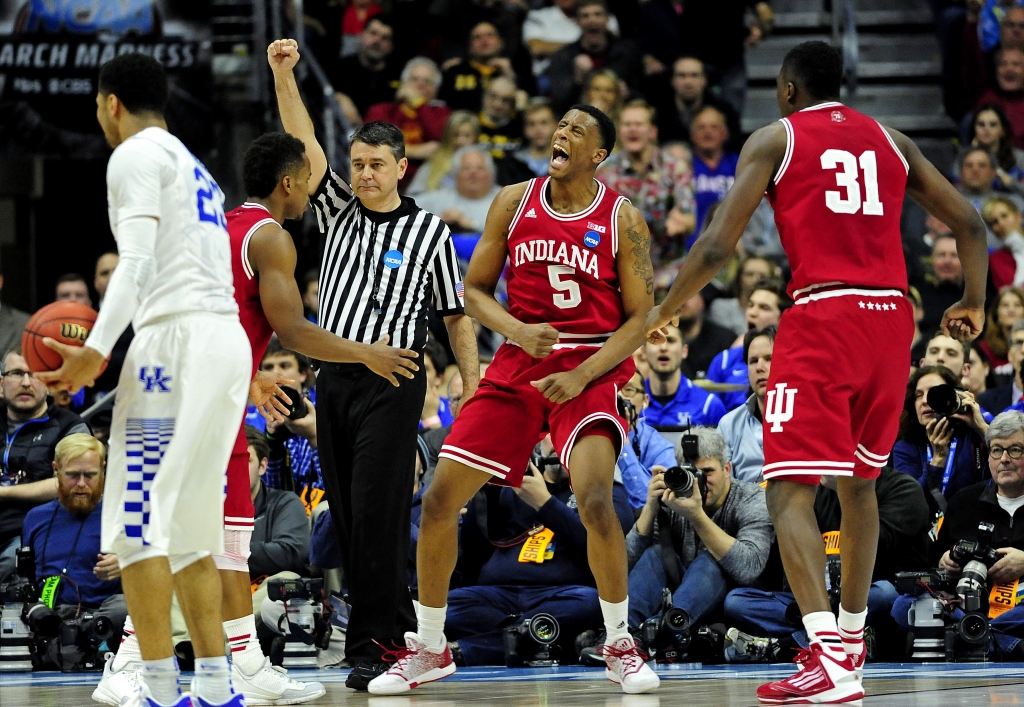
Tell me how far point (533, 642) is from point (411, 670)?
1.97 metres

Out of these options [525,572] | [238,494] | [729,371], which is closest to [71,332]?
[238,494]

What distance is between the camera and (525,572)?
8266 millimetres

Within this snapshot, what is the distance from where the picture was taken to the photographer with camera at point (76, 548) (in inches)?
330

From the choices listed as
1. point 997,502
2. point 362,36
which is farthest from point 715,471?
point 362,36

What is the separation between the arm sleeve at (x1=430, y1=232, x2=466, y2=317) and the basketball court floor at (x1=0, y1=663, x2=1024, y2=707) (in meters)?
1.76

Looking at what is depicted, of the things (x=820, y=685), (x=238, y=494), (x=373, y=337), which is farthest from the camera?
(x=373, y=337)

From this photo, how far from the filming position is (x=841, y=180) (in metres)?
5.38

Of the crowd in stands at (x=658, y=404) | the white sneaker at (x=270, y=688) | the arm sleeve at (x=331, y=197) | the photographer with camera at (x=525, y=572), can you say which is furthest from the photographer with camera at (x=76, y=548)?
the arm sleeve at (x=331, y=197)

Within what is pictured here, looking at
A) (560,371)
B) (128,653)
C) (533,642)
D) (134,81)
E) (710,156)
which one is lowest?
(533,642)

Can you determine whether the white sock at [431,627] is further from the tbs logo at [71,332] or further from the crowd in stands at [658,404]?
the tbs logo at [71,332]

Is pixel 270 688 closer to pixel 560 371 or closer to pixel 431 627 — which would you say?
pixel 431 627

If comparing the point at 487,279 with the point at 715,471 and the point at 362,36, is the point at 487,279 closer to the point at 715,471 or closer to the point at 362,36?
the point at 715,471

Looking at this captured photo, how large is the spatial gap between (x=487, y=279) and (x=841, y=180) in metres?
1.71

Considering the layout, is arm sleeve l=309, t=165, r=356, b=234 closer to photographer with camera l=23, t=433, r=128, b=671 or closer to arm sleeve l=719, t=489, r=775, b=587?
photographer with camera l=23, t=433, r=128, b=671
